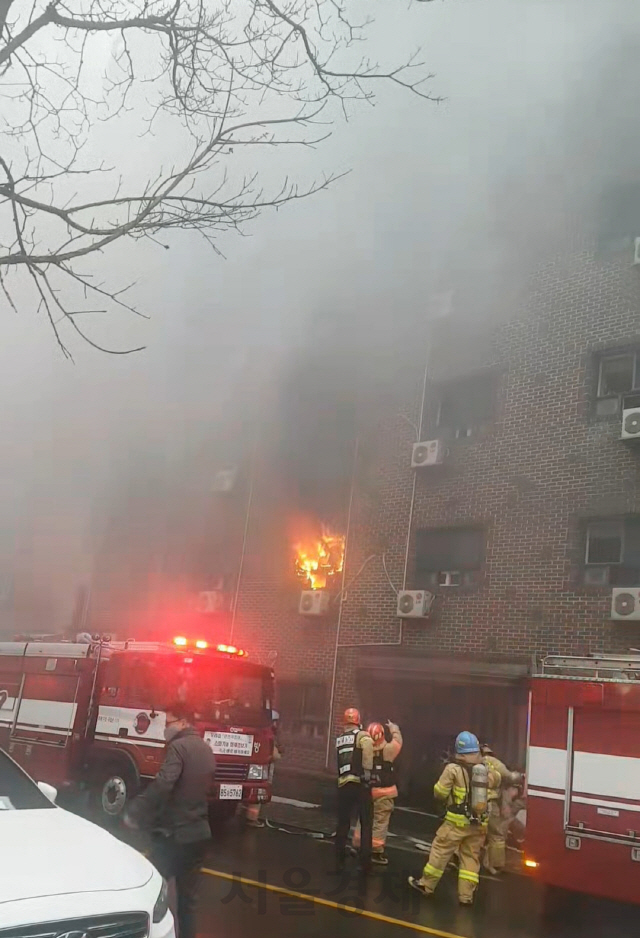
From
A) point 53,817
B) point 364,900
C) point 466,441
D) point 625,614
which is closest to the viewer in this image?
point 53,817

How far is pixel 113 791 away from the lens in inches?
243

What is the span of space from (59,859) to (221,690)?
417 centimetres

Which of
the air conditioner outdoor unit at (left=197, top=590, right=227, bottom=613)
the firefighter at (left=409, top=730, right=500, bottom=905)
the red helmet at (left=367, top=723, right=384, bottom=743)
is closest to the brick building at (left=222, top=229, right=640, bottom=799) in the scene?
the air conditioner outdoor unit at (left=197, top=590, right=227, bottom=613)

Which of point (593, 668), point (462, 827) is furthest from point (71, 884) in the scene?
point (593, 668)

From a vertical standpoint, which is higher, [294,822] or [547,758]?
[547,758]

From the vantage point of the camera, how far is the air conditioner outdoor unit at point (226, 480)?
34.1 ft

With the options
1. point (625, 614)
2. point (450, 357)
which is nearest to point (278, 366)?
point (450, 357)

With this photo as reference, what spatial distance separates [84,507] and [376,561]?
428cm

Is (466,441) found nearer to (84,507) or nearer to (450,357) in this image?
(450,357)

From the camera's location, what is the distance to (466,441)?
8.55 meters

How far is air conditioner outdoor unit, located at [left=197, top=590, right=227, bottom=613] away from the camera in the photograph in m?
10.3

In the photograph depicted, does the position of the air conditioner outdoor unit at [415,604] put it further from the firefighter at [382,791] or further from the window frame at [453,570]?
the firefighter at [382,791]

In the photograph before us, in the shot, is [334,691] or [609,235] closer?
[609,235]

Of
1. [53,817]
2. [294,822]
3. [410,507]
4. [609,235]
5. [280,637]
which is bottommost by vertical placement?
[294,822]
